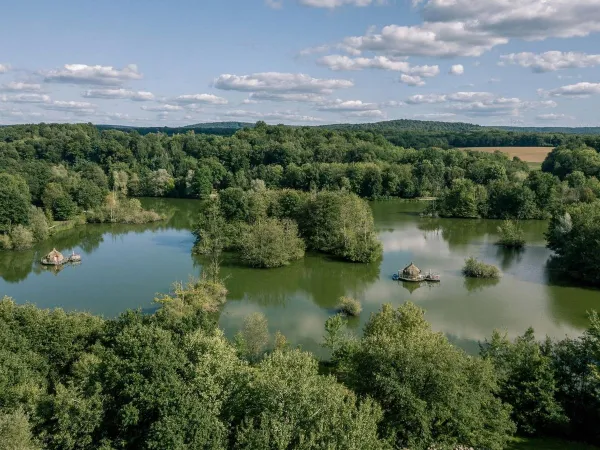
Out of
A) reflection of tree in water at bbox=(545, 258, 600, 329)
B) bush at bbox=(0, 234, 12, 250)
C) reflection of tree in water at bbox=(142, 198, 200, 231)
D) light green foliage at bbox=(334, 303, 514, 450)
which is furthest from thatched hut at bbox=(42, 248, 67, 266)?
reflection of tree in water at bbox=(545, 258, 600, 329)

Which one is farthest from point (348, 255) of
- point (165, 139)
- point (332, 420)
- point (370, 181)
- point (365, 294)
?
point (165, 139)

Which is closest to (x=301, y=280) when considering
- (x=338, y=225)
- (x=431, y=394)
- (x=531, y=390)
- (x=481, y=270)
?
(x=338, y=225)

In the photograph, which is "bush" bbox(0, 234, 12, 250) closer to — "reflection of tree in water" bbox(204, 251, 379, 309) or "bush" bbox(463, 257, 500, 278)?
"reflection of tree in water" bbox(204, 251, 379, 309)

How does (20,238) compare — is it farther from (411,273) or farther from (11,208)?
(411,273)

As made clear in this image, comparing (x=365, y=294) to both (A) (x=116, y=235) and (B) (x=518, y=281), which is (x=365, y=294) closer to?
(B) (x=518, y=281)

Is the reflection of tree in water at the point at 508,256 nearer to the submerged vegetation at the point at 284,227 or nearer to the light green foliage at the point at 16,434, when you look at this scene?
the submerged vegetation at the point at 284,227
